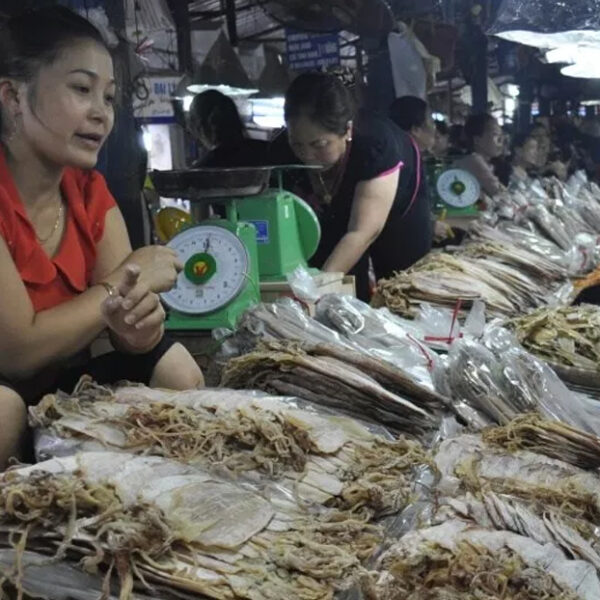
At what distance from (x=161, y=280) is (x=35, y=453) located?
589 mm

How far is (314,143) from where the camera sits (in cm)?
454

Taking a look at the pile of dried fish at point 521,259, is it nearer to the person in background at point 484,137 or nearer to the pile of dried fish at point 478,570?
the pile of dried fish at point 478,570

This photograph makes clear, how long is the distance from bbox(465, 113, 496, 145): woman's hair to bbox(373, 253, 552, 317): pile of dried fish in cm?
582

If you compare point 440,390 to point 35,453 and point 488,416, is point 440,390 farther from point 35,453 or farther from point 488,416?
point 35,453

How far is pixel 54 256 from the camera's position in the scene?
250cm

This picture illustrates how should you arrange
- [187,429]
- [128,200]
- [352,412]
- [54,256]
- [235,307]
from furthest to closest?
[128,200] → [235,307] → [54,256] → [352,412] → [187,429]

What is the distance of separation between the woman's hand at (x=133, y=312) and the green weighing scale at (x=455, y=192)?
230 inches

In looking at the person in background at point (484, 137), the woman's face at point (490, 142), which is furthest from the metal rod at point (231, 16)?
the woman's face at point (490, 142)

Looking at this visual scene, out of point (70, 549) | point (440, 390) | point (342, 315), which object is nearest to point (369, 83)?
point (342, 315)

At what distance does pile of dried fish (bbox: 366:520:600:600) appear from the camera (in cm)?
142

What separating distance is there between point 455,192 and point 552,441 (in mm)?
6140

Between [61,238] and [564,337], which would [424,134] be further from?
[61,238]

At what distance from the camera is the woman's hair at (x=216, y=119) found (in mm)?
5441

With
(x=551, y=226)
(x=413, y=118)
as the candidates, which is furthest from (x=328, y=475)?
(x=413, y=118)
